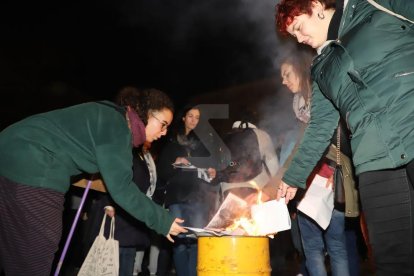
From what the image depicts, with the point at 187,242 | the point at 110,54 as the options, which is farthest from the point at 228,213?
the point at 110,54

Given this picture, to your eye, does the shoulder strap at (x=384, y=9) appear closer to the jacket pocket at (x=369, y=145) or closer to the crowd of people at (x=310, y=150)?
the crowd of people at (x=310, y=150)

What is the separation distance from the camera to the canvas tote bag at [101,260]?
3227 millimetres

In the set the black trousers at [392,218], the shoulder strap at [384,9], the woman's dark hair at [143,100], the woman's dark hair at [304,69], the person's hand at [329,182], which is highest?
the woman's dark hair at [304,69]

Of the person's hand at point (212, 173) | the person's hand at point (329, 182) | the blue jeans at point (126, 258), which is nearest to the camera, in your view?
the person's hand at point (329, 182)

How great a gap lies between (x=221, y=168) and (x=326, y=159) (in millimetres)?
1745

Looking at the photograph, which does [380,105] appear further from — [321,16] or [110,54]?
[110,54]

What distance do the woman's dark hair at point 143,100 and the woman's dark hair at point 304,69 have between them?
128 centimetres

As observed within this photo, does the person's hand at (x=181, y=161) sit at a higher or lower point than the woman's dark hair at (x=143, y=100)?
higher

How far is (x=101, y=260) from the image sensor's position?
3.30 m

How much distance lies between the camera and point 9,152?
228 centimetres

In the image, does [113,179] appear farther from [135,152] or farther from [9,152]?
[135,152]

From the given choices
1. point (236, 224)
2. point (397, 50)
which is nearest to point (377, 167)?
point (397, 50)

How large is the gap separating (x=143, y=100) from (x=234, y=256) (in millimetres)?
1338

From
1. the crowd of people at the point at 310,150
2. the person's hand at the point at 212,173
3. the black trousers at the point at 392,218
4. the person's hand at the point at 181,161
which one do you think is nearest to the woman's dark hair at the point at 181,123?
the person's hand at the point at 181,161
